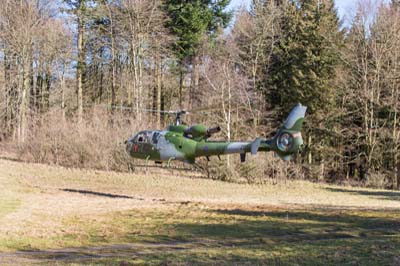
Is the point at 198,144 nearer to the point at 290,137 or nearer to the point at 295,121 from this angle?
the point at 290,137

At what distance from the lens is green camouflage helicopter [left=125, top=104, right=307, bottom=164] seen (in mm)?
18172

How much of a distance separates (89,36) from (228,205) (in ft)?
91.9

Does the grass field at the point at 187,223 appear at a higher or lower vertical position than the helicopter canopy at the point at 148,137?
lower

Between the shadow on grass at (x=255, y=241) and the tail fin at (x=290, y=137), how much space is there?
228 centimetres

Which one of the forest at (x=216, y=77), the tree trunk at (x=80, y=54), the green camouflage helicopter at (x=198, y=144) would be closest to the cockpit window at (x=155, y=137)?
the green camouflage helicopter at (x=198, y=144)

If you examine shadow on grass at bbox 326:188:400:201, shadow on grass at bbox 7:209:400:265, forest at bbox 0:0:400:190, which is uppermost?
forest at bbox 0:0:400:190

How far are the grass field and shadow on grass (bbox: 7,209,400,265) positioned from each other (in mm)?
22

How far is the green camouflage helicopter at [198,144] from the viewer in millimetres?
18172

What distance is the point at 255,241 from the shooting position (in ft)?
42.6

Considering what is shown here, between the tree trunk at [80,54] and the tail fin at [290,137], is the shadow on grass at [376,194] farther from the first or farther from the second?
the tree trunk at [80,54]

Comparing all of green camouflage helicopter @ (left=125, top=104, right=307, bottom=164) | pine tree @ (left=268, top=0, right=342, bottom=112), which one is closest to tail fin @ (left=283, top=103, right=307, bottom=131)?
green camouflage helicopter @ (left=125, top=104, right=307, bottom=164)

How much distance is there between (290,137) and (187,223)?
492 cm

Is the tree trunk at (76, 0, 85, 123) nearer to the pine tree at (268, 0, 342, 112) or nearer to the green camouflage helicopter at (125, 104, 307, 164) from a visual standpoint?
the pine tree at (268, 0, 342, 112)

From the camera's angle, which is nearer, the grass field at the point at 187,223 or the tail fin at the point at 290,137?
the grass field at the point at 187,223
